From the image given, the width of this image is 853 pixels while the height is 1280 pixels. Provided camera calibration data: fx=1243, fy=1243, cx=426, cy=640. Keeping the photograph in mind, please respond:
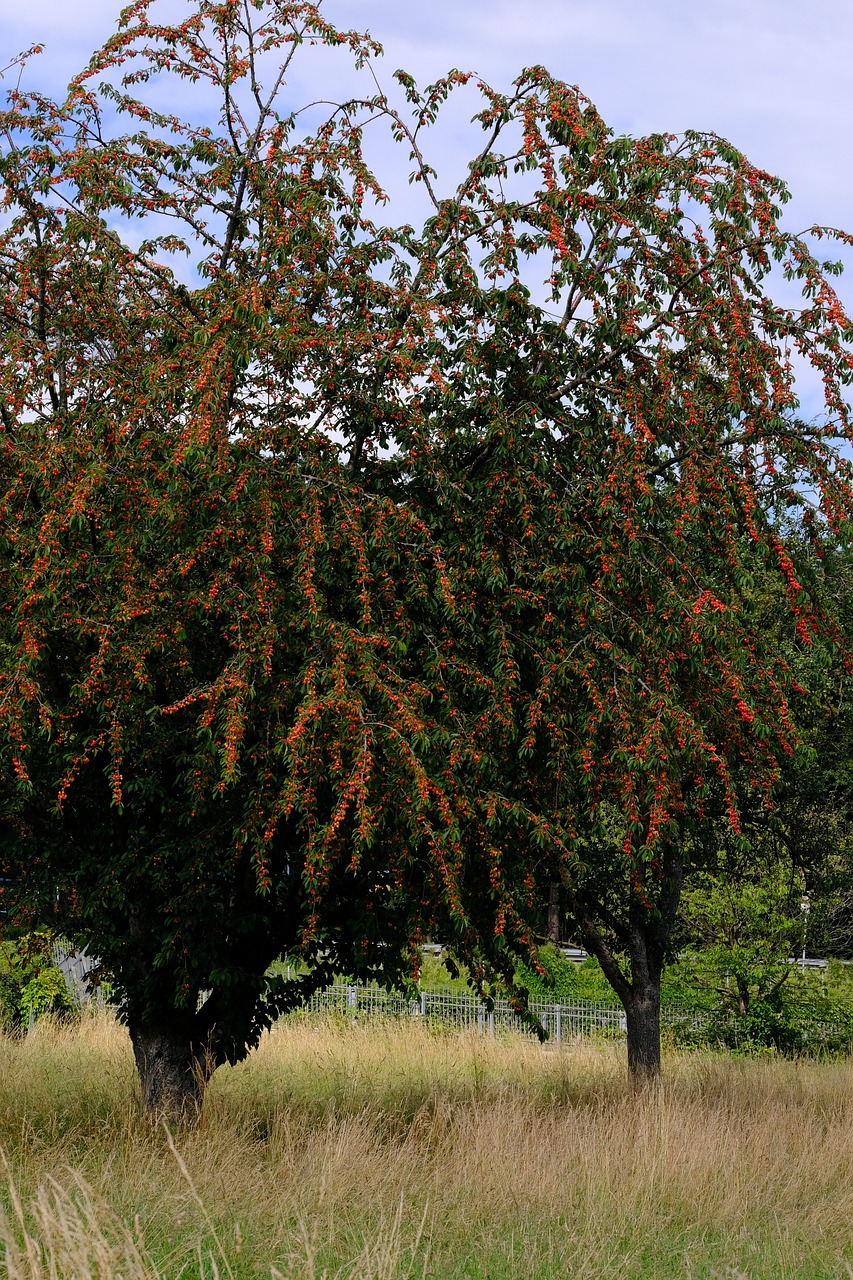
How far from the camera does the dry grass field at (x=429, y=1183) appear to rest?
506cm

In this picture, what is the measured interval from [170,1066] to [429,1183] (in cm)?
271

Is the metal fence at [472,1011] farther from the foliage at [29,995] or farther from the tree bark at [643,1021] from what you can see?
the tree bark at [643,1021]

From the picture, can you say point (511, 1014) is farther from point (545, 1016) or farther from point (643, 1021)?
point (643, 1021)

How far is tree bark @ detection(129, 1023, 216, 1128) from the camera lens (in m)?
8.73

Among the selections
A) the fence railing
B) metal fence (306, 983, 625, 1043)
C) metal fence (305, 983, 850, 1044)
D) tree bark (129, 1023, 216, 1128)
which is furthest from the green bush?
tree bark (129, 1023, 216, 1128)

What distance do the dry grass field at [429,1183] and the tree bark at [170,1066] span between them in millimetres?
242

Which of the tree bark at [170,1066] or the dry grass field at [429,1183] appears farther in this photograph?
the tree bark at [170,1066]

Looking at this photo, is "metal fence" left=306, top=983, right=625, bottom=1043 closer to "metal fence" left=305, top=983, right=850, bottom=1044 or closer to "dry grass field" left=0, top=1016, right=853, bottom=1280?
"metal fence" left=305, top=983, right=850, bottom=1044

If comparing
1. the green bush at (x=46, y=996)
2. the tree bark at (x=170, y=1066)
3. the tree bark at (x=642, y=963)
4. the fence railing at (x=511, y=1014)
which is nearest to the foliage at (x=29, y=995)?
the green bush at (x=46, y=996)

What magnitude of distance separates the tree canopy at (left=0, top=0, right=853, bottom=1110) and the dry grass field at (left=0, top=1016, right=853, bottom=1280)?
1119 mm

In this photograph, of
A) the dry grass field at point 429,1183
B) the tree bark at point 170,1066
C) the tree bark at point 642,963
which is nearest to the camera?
the dry grass field at point 429,1183

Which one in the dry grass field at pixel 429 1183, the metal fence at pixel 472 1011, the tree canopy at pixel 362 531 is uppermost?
the tree canopy at pixel 362 531

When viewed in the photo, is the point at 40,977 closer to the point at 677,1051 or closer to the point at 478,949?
the point at 677,1051

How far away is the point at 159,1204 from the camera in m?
5.55
